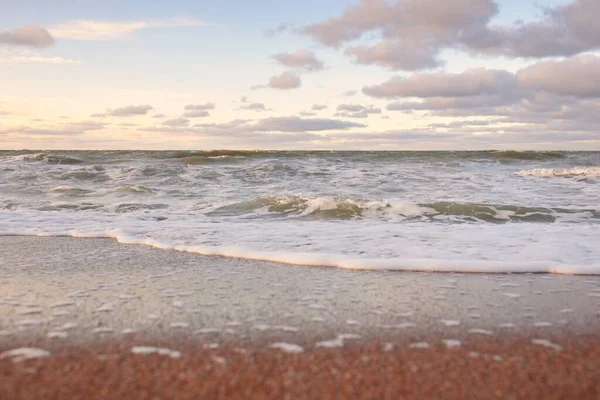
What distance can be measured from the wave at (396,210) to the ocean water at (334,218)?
14 mm

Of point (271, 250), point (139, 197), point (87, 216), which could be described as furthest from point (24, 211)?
point (271, 250)

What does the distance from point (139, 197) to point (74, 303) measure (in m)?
6.54

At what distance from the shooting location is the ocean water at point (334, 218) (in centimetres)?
391

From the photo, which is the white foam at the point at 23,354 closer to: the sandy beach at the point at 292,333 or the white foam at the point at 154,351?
the sandy beach at the point at 292,333

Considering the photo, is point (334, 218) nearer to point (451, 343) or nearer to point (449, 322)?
point (449, 322)

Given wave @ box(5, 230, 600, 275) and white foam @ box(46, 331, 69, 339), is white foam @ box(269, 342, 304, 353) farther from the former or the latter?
wave @ box(5, 230, 600, 275)

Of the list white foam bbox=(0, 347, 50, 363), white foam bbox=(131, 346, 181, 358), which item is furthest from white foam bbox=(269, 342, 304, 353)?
white foam bbox=(0, 347, 50, 363)

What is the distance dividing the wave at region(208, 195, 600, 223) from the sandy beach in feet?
11.1

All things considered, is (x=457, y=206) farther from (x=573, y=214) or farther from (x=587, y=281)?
(x=587, y=281)

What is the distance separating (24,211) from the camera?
704 cm

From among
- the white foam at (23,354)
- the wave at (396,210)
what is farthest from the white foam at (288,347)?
the wave at (396,210)

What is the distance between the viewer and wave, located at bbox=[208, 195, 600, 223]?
668cm

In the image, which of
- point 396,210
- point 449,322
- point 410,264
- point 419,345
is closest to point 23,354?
point 419,345

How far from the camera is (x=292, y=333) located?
2.17 metres
